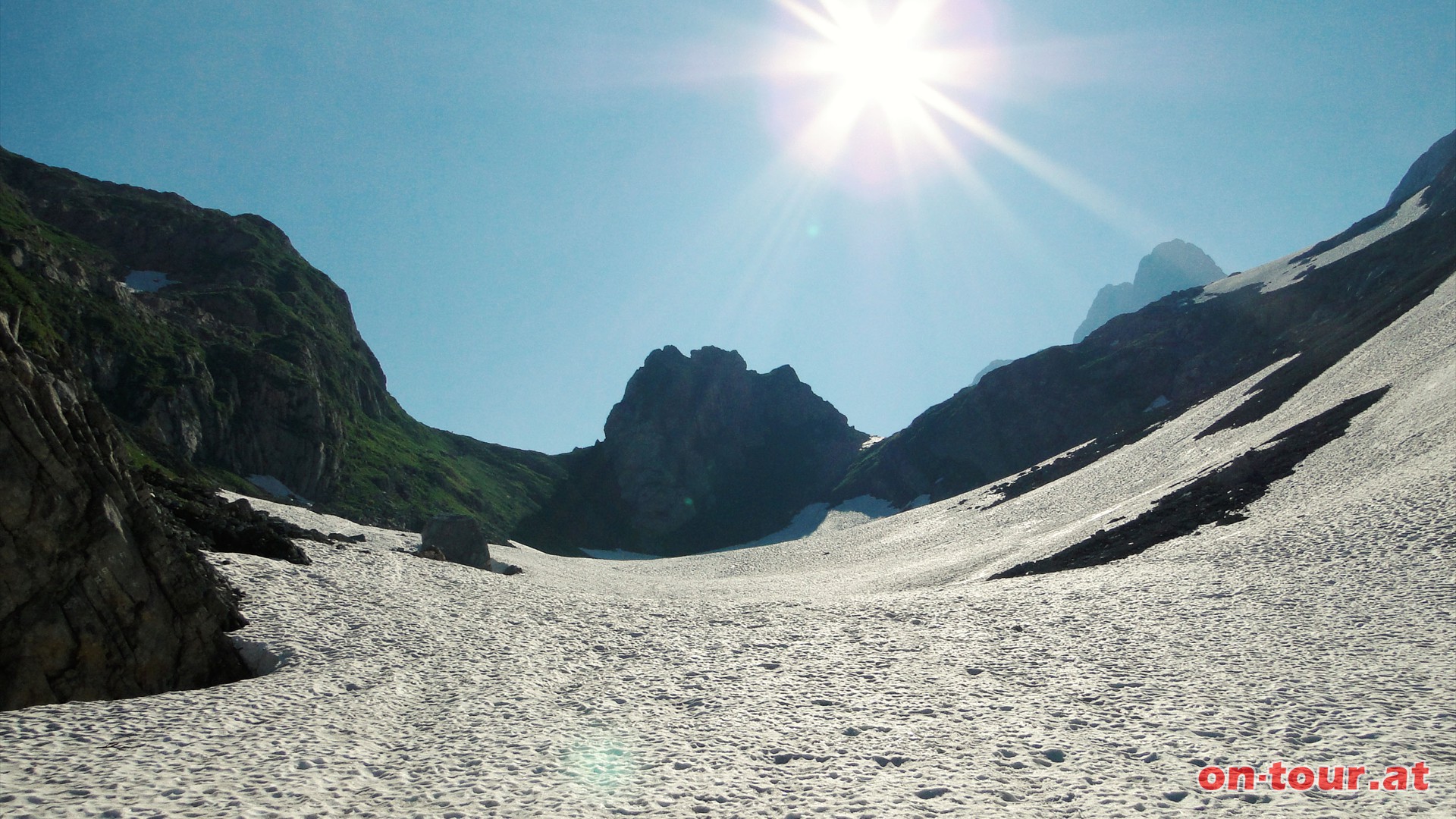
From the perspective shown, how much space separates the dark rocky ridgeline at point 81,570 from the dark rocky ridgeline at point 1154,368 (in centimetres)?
7228

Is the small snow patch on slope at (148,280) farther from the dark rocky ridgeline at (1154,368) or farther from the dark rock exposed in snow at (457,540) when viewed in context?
the dark rocky ridgeline at (1154,368)

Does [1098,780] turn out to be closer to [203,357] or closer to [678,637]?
[678,637]

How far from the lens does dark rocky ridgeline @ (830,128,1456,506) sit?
7881 centimetres

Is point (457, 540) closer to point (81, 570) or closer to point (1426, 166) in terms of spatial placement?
point (81, 570)

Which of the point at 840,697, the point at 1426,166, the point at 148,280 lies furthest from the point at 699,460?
the point at 1426,166

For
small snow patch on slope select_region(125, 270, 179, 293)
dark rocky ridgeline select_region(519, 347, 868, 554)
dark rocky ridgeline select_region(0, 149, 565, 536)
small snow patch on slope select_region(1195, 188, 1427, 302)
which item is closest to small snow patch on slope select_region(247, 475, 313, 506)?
dark rocky ridgeline select_region(0, 149, 565, 536)

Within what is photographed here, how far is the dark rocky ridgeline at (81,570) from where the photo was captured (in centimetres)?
1388

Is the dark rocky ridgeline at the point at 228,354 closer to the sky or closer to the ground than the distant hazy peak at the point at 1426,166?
closer to the ground

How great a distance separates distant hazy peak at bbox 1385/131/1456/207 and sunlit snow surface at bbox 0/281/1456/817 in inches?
7975

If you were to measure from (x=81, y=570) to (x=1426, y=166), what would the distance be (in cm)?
25589

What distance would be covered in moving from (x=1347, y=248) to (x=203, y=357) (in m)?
184

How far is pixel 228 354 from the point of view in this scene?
101688 millimetres

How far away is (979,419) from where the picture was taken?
137m

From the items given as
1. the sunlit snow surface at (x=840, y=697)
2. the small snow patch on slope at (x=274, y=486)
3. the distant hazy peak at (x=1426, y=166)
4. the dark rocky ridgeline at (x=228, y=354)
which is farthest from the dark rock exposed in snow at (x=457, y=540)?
the distant hazy peak at (x=1426, y=166)
